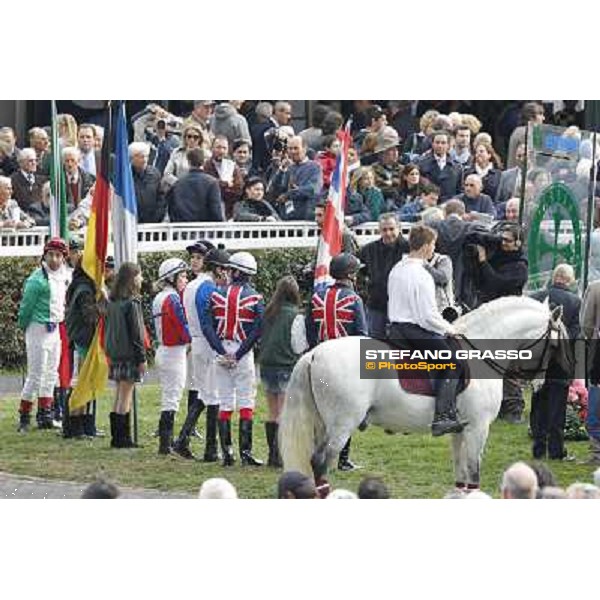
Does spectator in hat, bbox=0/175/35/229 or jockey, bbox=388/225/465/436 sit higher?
spectator in hat, bbox=0/175/35/229

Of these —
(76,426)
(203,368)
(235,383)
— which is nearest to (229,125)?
(203,368)

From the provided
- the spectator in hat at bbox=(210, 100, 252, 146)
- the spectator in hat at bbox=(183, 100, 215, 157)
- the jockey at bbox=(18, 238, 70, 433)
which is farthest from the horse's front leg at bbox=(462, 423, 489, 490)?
the jockey at bbox=(18, 238, 70, 433)

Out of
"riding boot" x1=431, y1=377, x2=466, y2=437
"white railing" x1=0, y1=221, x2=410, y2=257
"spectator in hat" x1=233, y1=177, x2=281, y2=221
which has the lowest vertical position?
"riding boot" x1=431, y1=377, x2=466, y2=437

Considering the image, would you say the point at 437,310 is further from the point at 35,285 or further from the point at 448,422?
the point at 35,285

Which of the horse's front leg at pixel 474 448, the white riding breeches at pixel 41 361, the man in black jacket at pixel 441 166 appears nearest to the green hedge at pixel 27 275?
the white riding breeches at pixel 41 361

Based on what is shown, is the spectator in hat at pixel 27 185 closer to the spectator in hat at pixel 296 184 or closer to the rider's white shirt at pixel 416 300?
the spectator in hat at pixel 296 184

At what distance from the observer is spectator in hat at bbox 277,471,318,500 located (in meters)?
21.9

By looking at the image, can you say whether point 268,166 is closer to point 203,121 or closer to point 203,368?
point 203,121

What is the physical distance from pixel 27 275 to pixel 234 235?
1.89 metres

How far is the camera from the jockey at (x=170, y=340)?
83.8 ft

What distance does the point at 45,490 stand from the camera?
24125 millimetres

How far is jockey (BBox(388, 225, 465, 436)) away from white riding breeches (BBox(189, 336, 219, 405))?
2.13 meters

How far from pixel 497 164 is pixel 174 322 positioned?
10.4 feet

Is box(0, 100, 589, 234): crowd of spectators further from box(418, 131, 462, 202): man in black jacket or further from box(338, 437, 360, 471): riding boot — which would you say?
box(338, 437, 360, 471): riding boot
